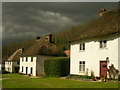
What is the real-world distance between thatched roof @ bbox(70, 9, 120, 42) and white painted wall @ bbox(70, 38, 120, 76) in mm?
1137

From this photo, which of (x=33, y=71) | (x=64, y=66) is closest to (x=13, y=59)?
(x=33, y=71)

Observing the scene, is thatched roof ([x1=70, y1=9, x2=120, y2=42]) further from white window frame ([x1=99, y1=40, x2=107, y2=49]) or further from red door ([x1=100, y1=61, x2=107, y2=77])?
red door ([x1=100, y1=61, x2=107, y2=77])

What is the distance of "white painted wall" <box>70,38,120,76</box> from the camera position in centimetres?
2405

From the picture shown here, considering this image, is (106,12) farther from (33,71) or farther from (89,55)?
(33,71)

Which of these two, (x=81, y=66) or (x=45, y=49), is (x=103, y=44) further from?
(x=45, y=49)

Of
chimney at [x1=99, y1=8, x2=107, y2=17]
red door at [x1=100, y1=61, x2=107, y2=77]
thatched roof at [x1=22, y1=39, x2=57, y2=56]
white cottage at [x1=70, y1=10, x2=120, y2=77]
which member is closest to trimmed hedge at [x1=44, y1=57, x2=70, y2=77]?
white cottage at [x1=70, y1=10, x2=120, y2=77]

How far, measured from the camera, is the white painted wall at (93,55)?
24.0 metres

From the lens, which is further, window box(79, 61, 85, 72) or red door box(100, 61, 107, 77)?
window box(79, 61, 85, 72)

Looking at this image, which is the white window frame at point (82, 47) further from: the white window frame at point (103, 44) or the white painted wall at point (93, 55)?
the white window frame at point (103, 44)

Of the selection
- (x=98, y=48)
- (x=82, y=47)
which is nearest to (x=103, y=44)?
(x=98, y=48)

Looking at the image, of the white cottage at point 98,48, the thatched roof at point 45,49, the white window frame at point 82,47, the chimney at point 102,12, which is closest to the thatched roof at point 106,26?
the white cottage at point 98,48

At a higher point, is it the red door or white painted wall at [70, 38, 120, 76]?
white painted wall at [70, 38, 120, 76]

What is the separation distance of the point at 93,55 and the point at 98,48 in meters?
1.37

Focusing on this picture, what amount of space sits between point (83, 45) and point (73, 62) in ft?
11.4
